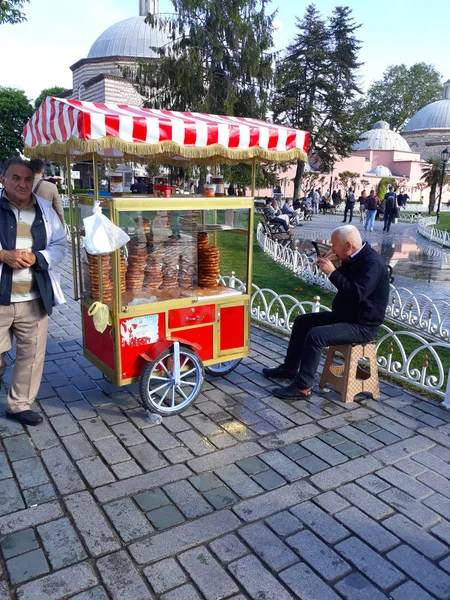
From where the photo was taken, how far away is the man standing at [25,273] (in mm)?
3424

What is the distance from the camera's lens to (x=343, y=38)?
35656 millimetres

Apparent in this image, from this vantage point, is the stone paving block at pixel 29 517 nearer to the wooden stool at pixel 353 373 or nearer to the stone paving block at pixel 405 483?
the stone paving block at pixel 405 483

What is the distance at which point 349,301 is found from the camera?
14.2ft

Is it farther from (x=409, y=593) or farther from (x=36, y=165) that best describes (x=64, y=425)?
(x=409, y=593)

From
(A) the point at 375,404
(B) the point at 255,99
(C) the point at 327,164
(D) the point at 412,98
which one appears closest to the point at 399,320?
(A) the point at 375,404

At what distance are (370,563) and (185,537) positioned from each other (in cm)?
103

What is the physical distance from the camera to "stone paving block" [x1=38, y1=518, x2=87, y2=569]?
246cm

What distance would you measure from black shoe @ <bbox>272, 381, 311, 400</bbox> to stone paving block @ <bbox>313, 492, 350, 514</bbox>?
4.48 feet

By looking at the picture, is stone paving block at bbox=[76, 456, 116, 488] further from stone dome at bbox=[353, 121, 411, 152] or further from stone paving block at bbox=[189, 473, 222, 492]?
stone dome at bbox=[353, 121, 411, 152]

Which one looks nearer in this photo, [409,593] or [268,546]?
[409,593]

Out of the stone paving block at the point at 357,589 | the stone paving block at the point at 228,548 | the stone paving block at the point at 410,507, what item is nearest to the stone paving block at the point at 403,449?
the stone paving block at the point at 410,507

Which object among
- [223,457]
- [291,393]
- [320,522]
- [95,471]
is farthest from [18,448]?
[291,393]

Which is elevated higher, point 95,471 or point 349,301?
point 349,301

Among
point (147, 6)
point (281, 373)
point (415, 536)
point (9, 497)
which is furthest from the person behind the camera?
point (147, 6)
